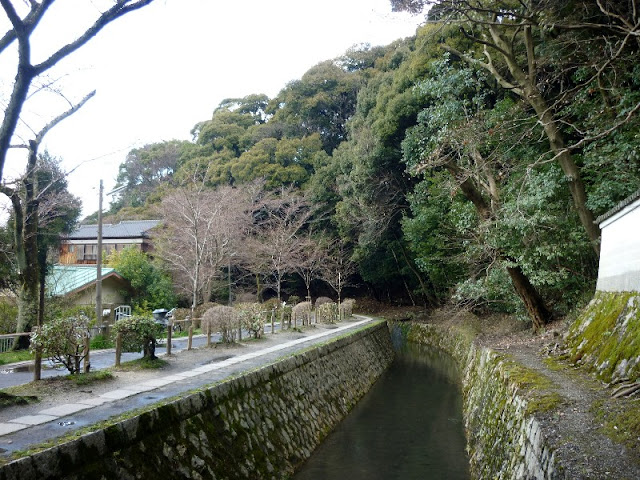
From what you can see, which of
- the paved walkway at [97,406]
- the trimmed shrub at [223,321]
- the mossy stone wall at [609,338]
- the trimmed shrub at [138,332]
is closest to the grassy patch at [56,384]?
the paved walkway at [97,406]

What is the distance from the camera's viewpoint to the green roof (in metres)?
20.8

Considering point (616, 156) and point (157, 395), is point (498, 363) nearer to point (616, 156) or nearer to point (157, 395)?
point (616, 156)

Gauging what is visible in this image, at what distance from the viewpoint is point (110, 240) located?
36.6 metres

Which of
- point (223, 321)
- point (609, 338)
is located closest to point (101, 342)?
point (223, 321)

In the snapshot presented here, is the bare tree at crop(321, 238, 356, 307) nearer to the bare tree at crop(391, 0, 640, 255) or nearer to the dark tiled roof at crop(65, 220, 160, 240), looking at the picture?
the dark tiled roof at crop(65, 220, 160, 240)

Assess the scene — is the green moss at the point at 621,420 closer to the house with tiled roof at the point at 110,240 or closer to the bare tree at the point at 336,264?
the bare tree at the point at 336,264

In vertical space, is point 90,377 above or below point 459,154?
below

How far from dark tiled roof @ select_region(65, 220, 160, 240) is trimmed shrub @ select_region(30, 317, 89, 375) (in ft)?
90.9

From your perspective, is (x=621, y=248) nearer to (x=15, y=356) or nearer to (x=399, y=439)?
(x=399, y=439)

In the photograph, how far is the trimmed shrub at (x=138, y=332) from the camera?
32.1 ft

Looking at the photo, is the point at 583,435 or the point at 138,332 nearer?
the point at 583,435

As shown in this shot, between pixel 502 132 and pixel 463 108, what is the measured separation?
2.80 metres

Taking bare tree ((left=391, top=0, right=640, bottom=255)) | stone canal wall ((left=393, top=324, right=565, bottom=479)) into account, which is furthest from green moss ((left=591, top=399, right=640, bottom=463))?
bare tree ((left=391, top=0, right=640, bottom=255))

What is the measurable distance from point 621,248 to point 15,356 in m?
13.6
